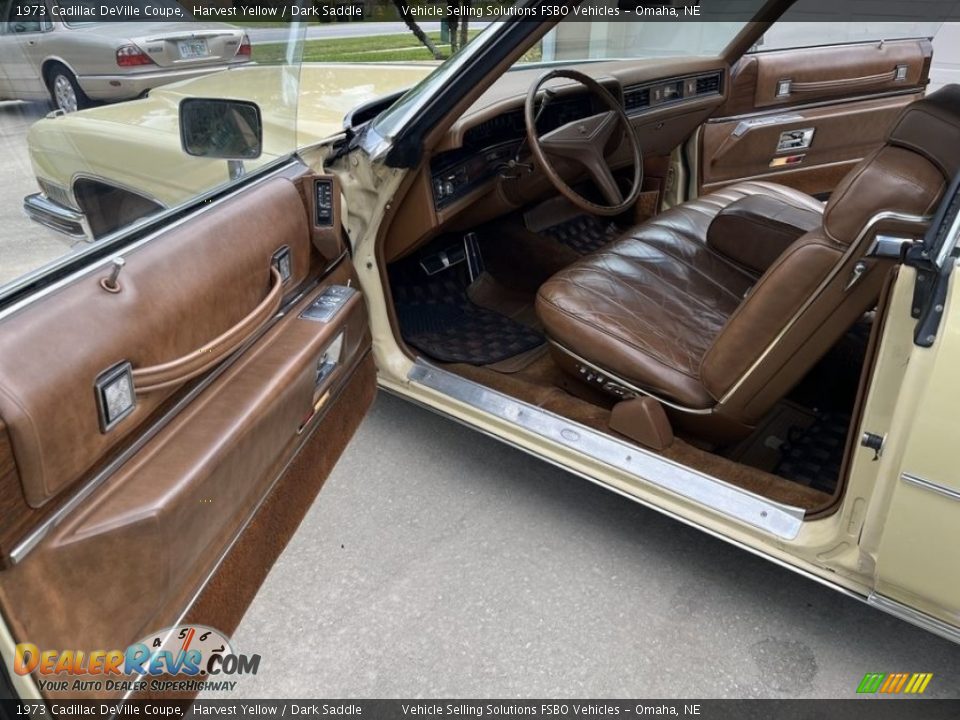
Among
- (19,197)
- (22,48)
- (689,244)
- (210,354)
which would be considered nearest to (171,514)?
(210,354)

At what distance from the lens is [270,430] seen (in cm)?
132

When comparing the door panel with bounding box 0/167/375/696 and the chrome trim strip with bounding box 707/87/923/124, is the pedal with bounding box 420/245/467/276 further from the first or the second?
the chrome trim strip with bounding box 707/87/923/124

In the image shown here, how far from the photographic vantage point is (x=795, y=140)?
317 centimetres

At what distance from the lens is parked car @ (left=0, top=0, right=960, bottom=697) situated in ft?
3.23

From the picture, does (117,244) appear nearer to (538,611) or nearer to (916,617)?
(538,611)

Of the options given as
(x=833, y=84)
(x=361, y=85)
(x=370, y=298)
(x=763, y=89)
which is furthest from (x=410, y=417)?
(x=833, y=84)

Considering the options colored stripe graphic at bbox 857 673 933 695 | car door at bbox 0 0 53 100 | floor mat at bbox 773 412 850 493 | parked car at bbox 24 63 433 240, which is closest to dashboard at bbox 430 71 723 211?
parked car at bbox 24 63 433 240

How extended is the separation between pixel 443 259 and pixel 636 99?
0.96m

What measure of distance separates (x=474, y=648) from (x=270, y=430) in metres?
0.75

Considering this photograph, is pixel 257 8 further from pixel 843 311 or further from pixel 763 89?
pixel 763 89

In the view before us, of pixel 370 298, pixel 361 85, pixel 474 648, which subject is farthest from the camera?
pixel 361 85

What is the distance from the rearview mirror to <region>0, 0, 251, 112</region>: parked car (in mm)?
86

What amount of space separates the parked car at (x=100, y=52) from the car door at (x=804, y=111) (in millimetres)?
2211

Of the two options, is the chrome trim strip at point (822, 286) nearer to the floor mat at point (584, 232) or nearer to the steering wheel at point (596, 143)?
the steering wheel at point (596, 143)
